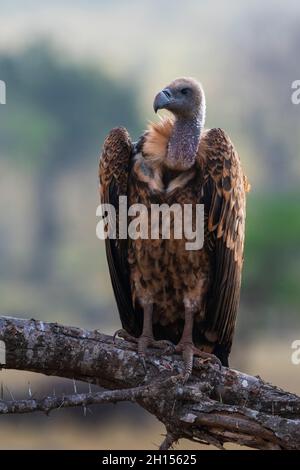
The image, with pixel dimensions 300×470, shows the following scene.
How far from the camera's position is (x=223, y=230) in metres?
7.27

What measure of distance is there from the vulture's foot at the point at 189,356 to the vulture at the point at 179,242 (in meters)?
0.05

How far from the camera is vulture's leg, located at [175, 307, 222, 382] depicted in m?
6.63

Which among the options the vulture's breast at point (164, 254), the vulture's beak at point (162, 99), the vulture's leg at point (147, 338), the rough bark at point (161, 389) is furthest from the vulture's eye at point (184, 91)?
the rough bark at point (161, 389)

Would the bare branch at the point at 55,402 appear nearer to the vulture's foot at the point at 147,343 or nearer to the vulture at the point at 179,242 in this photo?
the vulture's foot at the point at 147,343

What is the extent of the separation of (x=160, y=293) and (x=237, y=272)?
585 millimetres

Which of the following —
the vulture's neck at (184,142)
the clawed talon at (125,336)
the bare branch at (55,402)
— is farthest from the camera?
the vulture's neck at (184,142)

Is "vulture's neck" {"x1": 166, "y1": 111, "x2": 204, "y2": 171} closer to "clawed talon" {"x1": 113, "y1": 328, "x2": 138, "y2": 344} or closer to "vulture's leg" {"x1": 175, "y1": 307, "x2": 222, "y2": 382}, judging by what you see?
"vulture's leg" {"x1": 175, "y1": 307, "x2": 222, "y2": 382}

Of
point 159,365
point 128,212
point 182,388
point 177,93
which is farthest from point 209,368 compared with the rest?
point 177,93

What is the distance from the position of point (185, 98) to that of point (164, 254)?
4.18ft

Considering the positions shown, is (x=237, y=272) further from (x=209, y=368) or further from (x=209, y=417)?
(x=209, y=417)

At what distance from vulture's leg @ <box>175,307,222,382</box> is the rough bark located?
2.6 inches

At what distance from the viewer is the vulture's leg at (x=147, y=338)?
22.1 ft

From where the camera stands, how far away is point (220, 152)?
738 cm
